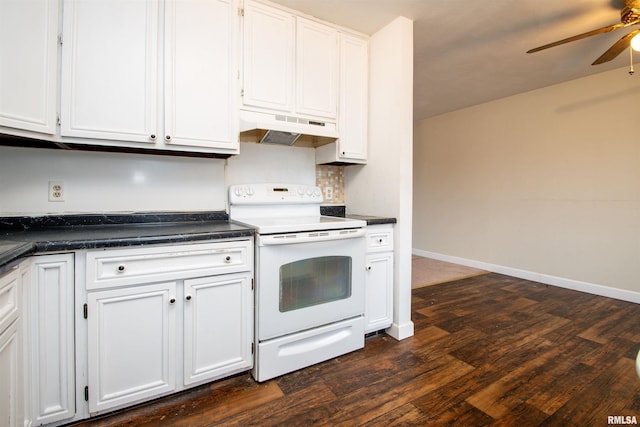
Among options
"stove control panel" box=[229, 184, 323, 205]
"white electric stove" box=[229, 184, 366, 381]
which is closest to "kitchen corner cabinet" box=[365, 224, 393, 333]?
"white electric stove" box=[229, 184, 366, 381]

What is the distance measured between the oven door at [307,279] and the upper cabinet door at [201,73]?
771mm

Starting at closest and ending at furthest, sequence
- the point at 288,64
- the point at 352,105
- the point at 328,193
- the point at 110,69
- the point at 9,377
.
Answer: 1. the point at 9,377
2. the point at 110,69
3. the point at 288,64
4. the point at 352,105
5. the point at 328,193

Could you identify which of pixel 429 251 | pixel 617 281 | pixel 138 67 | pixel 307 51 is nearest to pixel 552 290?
pixel 617 281

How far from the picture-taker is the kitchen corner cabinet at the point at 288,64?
6.55 ft

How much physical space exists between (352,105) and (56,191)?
6.74 feet

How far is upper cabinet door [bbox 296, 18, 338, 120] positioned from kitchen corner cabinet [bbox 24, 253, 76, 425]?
166 cm

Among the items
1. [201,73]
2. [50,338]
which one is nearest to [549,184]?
[201,73]

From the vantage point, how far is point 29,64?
55.1 inches

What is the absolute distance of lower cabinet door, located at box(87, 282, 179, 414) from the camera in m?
1.37

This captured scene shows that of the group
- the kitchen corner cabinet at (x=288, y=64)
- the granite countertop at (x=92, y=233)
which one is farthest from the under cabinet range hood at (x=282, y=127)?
the granite countertop at (x=92, y=233)

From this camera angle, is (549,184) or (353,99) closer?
(353,99)

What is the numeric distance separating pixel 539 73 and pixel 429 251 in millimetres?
2922

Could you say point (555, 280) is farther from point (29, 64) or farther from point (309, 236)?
point (29, 64)

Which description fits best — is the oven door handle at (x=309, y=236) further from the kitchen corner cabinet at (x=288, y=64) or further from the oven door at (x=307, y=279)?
the kitchen corner cabinet at (x=288, y=64)
